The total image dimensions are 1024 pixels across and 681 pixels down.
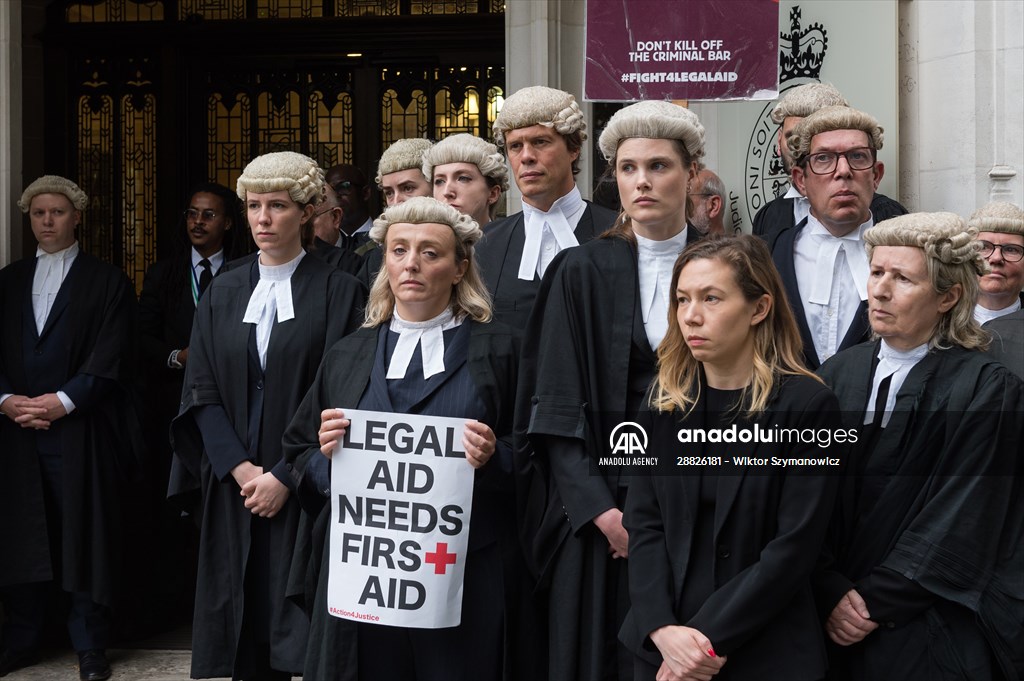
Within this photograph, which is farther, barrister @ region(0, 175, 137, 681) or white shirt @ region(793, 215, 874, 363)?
barrister @ region(0, 175, 137, 681)

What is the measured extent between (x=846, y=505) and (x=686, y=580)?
0.57 m

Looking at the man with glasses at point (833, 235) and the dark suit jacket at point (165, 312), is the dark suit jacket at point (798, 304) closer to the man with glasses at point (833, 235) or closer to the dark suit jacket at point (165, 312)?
the man with glasses at point (833, 235)

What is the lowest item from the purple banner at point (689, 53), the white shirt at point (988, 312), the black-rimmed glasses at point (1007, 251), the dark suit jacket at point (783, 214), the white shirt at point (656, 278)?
the white shirt at point (988, 312)

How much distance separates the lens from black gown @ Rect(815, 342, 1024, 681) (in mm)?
3545

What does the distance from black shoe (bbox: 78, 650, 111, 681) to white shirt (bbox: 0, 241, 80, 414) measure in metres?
1.53

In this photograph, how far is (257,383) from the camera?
4.91 metres

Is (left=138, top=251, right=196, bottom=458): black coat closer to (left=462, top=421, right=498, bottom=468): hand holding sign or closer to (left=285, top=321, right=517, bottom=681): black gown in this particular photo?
(left=285, top=321, right=517, bottom=681): black gown

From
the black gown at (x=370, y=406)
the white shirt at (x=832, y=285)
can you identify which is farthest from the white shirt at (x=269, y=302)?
the white shirt at (x=832, y=285)

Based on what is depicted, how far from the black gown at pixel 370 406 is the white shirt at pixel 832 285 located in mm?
1114

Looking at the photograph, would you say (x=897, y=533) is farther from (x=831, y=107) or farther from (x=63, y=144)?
(x=63, y=144)

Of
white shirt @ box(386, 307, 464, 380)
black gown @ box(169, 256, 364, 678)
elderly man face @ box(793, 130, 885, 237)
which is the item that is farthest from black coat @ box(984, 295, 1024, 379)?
black gown @ box(169, 256, 364, 678)

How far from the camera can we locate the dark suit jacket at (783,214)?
4840 mm

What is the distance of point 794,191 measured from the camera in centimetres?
508

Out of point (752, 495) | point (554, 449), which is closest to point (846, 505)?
point (752, 495)
